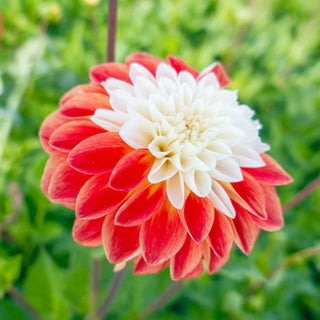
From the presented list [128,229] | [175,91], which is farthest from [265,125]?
[128,229]

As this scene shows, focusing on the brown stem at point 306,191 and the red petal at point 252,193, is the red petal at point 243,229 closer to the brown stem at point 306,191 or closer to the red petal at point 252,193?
the red petal at point 252,193

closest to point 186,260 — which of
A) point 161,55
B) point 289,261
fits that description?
point 289,261

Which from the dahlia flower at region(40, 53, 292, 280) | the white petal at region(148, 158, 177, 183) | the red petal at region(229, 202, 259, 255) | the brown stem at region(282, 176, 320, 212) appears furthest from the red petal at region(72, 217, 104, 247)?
the brown stem at region(282, 176, 320, 212)

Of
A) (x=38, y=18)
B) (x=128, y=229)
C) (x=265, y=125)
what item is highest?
(x=38, y=18)

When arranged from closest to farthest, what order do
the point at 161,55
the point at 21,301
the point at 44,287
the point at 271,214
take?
the point at 271,214 < the point at 21,301 < the point at 44,287 < the point at 161,55

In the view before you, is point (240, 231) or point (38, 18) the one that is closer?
point (240, 231)

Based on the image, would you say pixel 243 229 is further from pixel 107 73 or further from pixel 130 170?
pixel 107 73

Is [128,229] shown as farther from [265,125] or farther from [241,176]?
[265,125]
